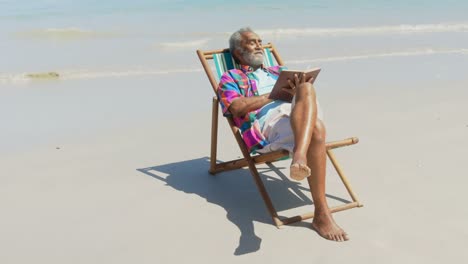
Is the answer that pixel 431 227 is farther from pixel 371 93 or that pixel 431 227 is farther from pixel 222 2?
pixel 222 2

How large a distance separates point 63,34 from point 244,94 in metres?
11.3

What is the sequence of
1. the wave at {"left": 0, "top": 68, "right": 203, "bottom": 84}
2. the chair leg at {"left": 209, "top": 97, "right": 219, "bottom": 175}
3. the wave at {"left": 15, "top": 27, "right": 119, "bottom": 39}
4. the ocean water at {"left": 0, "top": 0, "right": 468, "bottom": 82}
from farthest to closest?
the wave at {"left": 15, "top": 27, "right": 119, "bottom": 39} < the ocean water at {"left": 0, "top": 0, "right": 468, "bottom": 82} < the wave at {"left": 0, "top": 68, "right": 203, "bottom": 84} < the chair leg at {"left": 209, "top": 97, "right": 219, "bottom": 175}

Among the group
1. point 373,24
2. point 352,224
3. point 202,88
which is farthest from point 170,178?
point 373,24

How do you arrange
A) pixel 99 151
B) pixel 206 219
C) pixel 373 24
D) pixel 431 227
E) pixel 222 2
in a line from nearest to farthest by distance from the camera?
pixel 431 227
pixel 206 219
pixel 99 151
pixel 373 24
pixel 222 2

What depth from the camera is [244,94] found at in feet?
12.8

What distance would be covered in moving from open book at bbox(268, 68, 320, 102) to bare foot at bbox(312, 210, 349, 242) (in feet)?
2.81

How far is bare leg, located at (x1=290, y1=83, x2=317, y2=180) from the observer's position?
2734 millimetres

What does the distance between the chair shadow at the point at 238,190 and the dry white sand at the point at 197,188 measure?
0.01 meters

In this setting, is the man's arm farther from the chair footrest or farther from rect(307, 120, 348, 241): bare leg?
the chair footrest

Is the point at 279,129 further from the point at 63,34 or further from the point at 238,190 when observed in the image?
the point at 63,34

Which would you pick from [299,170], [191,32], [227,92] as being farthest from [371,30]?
[299,170]

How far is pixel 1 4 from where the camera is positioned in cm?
2342

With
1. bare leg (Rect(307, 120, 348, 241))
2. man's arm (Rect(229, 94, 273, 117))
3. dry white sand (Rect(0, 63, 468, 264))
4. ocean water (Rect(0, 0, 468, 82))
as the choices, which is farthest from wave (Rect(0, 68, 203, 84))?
bare leg (Rect(307, 120, 348, 241))

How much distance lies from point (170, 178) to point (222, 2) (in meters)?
19.6
